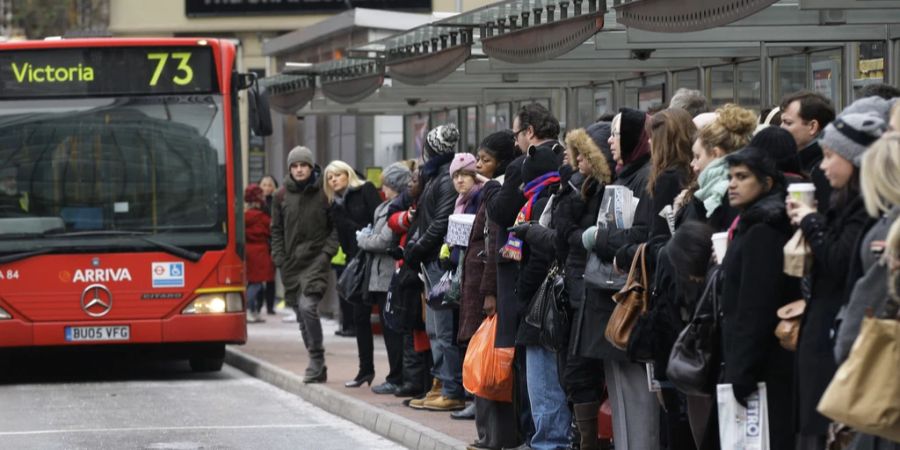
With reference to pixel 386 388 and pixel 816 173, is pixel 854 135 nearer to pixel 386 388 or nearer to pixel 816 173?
pixel 816 173

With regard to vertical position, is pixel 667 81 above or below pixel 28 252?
above

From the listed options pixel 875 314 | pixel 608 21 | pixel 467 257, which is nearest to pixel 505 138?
pixel 467 257

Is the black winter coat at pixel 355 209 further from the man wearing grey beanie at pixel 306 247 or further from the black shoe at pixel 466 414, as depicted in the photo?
the black shoe at pixel 466 414

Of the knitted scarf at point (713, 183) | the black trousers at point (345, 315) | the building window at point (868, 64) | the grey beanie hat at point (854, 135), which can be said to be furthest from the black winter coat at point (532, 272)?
the black trousers at point (345, 315)

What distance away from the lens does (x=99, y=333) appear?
14.7 metres

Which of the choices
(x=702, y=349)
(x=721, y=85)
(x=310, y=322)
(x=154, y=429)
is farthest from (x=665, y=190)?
(x=721, y=85)

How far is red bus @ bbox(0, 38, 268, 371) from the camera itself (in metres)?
14.7

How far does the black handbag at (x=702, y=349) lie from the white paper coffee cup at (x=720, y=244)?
0.05 meters

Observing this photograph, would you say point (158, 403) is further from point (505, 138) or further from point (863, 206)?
point (863, 206)

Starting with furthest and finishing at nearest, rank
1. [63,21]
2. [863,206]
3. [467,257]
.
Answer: [63,21] → [467,257] → [863,206]

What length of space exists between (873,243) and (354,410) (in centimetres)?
735

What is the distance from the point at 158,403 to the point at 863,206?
8.81 m

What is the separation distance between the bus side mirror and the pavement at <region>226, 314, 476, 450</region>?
2.07 m

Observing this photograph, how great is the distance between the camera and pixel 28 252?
14.6 m
